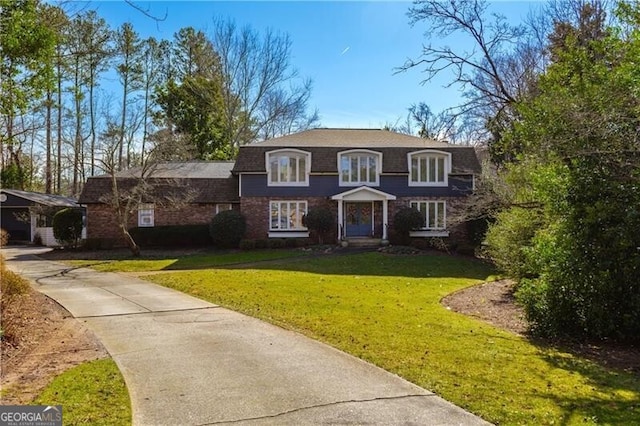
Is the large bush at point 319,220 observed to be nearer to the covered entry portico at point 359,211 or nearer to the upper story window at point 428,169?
the covered entry portico at point 359,211

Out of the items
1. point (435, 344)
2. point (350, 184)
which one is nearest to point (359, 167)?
point (350, 184)

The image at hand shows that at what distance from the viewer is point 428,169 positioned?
2752 cm

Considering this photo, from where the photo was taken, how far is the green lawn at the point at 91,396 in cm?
432

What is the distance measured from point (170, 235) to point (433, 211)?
48.1 ft

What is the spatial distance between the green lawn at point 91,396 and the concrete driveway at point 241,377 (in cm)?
13

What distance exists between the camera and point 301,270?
18047 mm

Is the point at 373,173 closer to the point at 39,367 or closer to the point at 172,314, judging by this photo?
the point at 172,314

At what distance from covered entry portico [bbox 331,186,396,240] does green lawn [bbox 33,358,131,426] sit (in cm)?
2114

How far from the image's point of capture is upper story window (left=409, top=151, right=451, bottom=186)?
27.4 meters

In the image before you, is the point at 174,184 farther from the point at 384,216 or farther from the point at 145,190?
the point at 384,216

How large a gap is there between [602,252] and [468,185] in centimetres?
1952

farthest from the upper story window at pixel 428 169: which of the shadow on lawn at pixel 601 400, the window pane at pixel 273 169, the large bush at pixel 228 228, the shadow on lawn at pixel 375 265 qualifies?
the shadow on lawn at pixel 601 400

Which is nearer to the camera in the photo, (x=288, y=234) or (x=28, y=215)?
(x=288, y=234)

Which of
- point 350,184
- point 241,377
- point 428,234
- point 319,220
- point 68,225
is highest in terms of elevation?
point 350,184
